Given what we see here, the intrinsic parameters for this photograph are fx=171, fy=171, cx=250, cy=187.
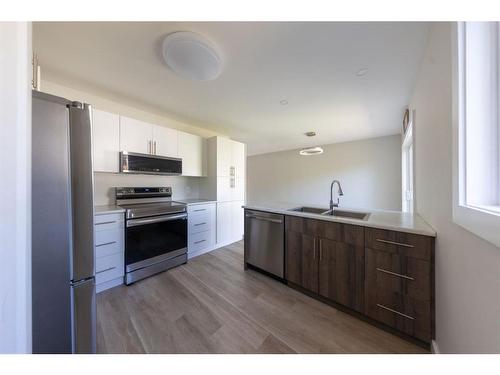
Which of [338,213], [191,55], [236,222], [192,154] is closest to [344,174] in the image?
[338,213]

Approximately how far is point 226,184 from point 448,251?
2.95 meters

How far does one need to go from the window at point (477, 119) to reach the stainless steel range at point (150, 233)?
2.69 meters

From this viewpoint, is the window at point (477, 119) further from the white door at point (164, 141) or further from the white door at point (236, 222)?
the white door at point (236, 222)

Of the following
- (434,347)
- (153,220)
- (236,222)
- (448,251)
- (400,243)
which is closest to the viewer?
(448,251)

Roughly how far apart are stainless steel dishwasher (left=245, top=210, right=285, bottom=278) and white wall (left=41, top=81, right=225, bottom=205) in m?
1.61

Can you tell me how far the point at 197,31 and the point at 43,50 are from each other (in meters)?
1.35

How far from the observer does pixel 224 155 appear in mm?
3361

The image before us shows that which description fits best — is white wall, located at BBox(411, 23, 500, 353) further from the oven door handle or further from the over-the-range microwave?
the over-the-range microwave

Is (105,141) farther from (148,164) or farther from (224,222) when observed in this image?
(224,222)

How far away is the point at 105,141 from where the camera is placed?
2.13m

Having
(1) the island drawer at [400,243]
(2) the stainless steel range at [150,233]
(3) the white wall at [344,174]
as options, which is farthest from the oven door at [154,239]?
(3) the white wall at [344,174]

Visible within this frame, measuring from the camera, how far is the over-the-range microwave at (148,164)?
89.1 inches

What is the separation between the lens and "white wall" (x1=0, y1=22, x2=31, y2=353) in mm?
436
